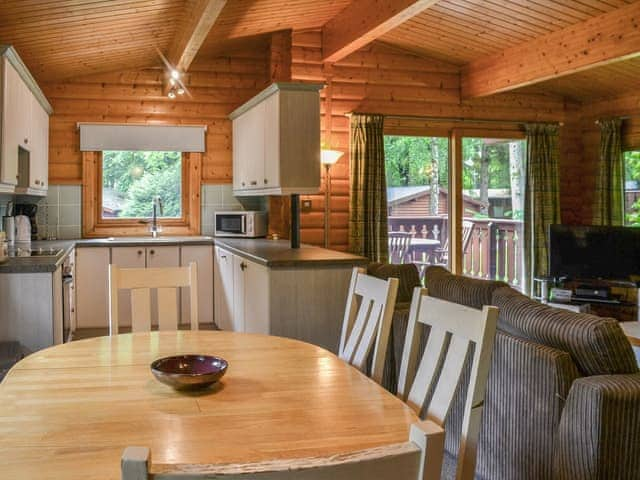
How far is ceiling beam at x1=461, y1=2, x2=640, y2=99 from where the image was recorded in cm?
509

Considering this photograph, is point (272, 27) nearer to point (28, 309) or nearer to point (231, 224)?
point (231, 224)

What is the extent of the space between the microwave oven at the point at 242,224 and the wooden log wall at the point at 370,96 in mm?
420

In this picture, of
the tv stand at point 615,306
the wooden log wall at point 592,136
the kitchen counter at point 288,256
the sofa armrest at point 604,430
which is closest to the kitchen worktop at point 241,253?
the kitchen counter at point 288,256

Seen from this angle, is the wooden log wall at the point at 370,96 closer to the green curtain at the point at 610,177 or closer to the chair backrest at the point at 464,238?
the green curtain at the point at 610,177

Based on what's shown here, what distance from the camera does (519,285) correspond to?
7.45 metres

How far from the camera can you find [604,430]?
221cm

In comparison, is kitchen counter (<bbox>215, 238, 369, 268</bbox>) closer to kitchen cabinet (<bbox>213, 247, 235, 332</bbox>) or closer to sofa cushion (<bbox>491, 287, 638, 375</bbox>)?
kitchen cabinet (<bbox>213, 247, 235, 332</bbox>)

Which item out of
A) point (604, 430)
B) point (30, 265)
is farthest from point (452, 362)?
point (30, 265)

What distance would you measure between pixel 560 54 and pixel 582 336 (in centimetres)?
404

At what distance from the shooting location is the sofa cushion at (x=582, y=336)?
7.79 ft

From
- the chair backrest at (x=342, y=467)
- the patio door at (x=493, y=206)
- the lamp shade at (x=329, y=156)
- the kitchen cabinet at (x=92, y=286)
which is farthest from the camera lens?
the patio door at (x=493, y=206)

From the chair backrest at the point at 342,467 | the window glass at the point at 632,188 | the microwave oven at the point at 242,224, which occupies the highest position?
the window glass at the point at 632,188

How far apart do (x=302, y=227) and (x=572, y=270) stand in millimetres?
2773

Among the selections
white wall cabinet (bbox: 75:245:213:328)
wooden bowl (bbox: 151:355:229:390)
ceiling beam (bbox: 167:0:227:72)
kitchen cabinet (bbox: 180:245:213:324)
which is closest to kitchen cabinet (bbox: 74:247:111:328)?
white wall cabinet (bbox: 75:245:213:328)
